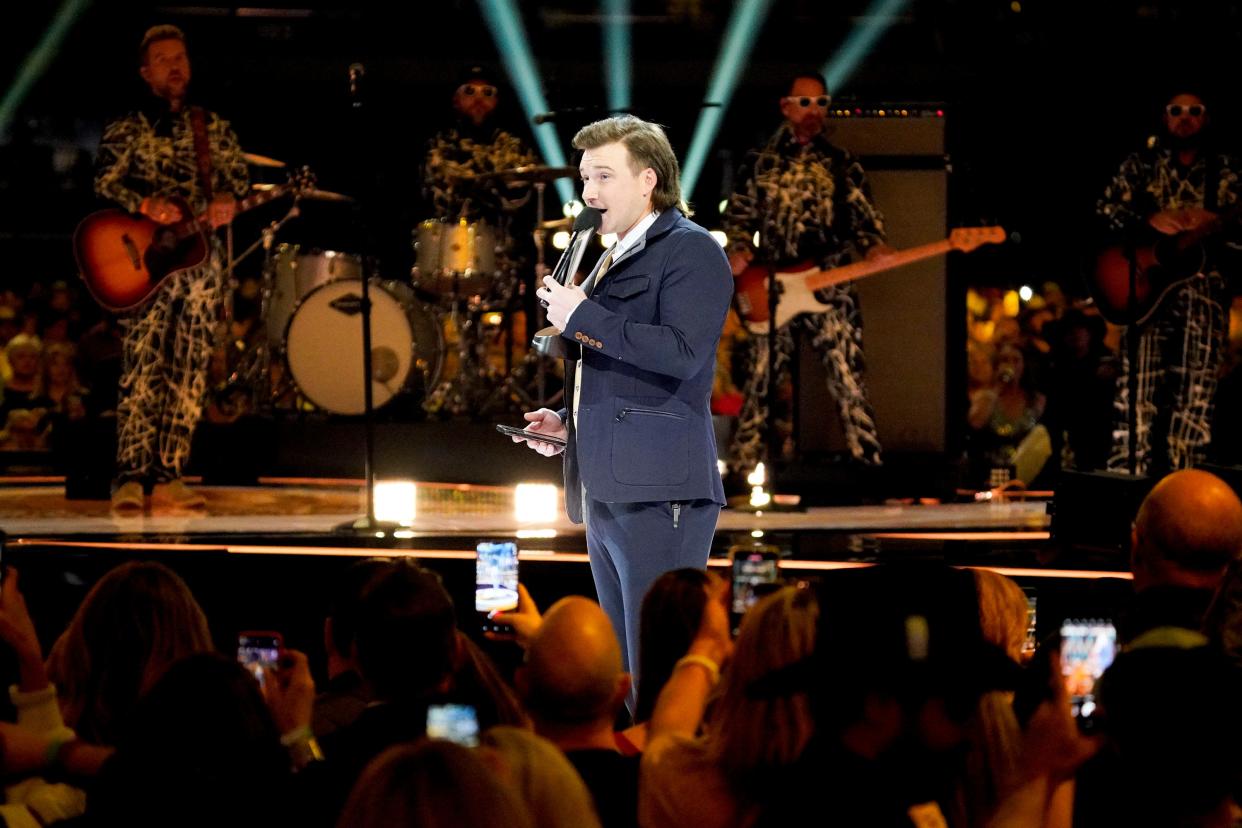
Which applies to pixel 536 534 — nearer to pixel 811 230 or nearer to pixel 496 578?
pixel 496 578

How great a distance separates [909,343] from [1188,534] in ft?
18.9

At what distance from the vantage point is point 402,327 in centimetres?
931

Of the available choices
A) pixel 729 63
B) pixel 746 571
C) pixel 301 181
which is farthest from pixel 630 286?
pixel 729 63

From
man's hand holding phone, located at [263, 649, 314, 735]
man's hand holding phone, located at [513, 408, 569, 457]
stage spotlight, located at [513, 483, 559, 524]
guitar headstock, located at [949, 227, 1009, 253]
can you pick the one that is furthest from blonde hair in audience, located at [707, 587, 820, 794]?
guitar headstock, located at [949, 227, 1009, 253]

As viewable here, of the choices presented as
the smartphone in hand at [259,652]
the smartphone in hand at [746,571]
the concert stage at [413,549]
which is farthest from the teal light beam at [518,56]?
the smartphone in hand at [259,652]

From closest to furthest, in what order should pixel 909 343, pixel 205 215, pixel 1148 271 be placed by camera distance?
1. pixel 205 215
2. pixel 1148 271
3. pixel 909 343

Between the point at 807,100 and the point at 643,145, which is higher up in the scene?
the point at 807,100

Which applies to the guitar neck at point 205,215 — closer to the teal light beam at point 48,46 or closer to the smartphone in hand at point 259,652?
the smartphone in hand at point 259,652

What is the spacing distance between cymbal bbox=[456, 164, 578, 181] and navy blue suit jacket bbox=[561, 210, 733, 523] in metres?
5.13

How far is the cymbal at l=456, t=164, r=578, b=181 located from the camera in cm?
906

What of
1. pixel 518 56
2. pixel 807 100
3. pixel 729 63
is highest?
pixel 518 56

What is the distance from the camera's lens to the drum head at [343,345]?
9258 mm

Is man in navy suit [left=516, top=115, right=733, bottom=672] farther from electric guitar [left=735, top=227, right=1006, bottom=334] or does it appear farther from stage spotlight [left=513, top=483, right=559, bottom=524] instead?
electric guitar [left=735, top=227, right=1006, bottom=334]

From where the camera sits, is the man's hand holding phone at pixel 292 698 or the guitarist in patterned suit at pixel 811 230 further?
the guitarist in patterned suit at pixel 811 230
